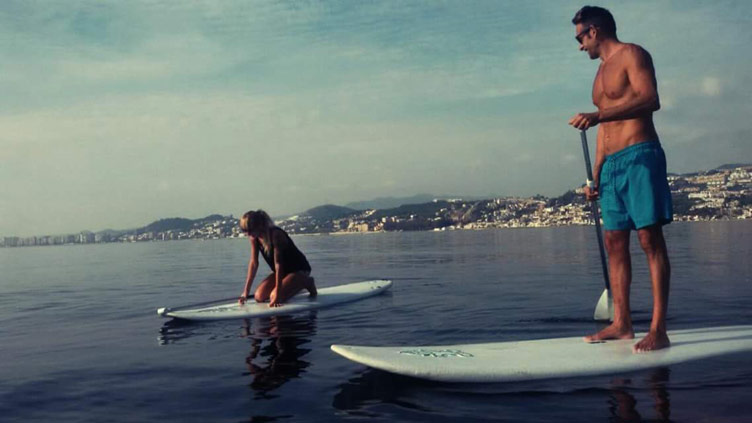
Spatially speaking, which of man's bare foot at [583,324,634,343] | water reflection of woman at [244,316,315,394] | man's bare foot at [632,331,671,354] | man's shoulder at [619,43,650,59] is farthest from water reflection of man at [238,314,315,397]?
man's shoulder at [619,43,650,59]

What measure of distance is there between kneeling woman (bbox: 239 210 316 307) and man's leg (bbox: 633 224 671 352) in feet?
21.6

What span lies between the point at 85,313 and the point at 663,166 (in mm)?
12161

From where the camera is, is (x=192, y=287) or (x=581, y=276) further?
(x=192, y=287)

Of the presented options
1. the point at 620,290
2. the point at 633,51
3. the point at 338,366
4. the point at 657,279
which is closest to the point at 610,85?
the point at 633,51

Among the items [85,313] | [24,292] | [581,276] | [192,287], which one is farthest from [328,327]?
[24,292]

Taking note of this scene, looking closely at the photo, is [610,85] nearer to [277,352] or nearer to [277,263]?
[277,352]

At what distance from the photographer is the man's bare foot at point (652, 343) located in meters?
5.82

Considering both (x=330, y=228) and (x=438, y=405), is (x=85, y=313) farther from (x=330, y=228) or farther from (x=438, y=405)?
(x=330, y=228)

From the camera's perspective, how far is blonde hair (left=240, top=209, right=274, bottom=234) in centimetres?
1080

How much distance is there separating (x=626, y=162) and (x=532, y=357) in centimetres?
207

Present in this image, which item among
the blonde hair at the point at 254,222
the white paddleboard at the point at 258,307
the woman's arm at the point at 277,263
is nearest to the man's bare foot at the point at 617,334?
the white paddleboard at the point at 258,307

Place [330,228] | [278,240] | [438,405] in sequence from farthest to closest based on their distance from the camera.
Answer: [330,228]
[278,240]
[438,405]

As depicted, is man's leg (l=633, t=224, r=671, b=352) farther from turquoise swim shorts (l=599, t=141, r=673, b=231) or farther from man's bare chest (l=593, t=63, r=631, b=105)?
man's bare chest (l=593, t=63, r=631, b=105)

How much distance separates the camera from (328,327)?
9.24 metres
